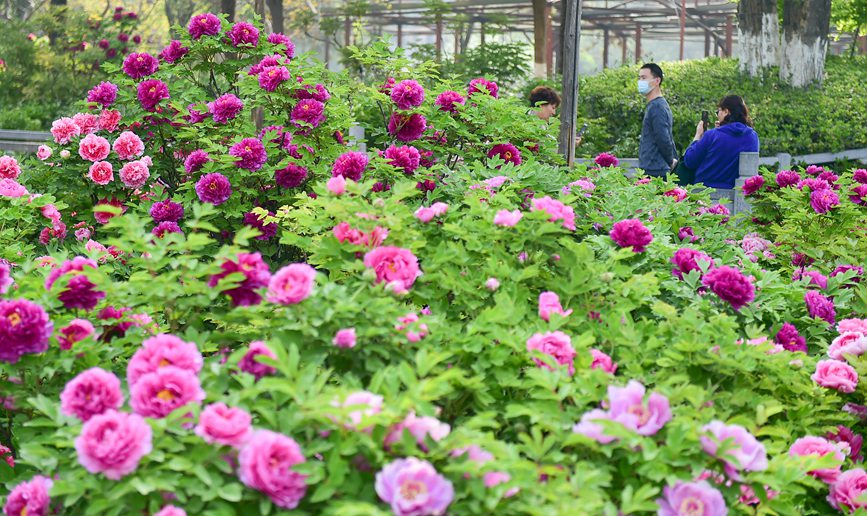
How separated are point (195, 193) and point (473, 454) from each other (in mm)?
3149

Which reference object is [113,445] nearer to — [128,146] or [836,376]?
[836,376]

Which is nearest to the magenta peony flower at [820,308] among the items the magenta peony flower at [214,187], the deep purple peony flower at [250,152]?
the deep purple peony flower at [250,152]

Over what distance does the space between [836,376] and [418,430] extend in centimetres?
164

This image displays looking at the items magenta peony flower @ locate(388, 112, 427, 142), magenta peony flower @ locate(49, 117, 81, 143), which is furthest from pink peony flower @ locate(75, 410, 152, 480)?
magenta peony flower @ locate(49, 117, 81, 143)

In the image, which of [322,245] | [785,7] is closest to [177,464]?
[322,245]

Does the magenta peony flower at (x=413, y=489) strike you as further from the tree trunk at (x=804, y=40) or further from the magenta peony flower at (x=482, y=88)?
the tree trunk at (x=804, y=40)

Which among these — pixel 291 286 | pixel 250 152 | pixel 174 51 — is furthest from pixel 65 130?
pixel 291 286

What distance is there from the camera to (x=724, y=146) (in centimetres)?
816

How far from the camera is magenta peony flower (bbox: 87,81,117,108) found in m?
5.19

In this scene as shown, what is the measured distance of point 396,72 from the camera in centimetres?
543

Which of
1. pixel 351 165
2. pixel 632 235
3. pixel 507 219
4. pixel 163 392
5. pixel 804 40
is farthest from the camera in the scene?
pixel 804 40

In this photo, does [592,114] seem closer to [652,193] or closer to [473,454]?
[652,193]

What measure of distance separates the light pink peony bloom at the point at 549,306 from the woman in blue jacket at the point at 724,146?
5.75 metres

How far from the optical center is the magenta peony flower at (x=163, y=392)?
209cm
